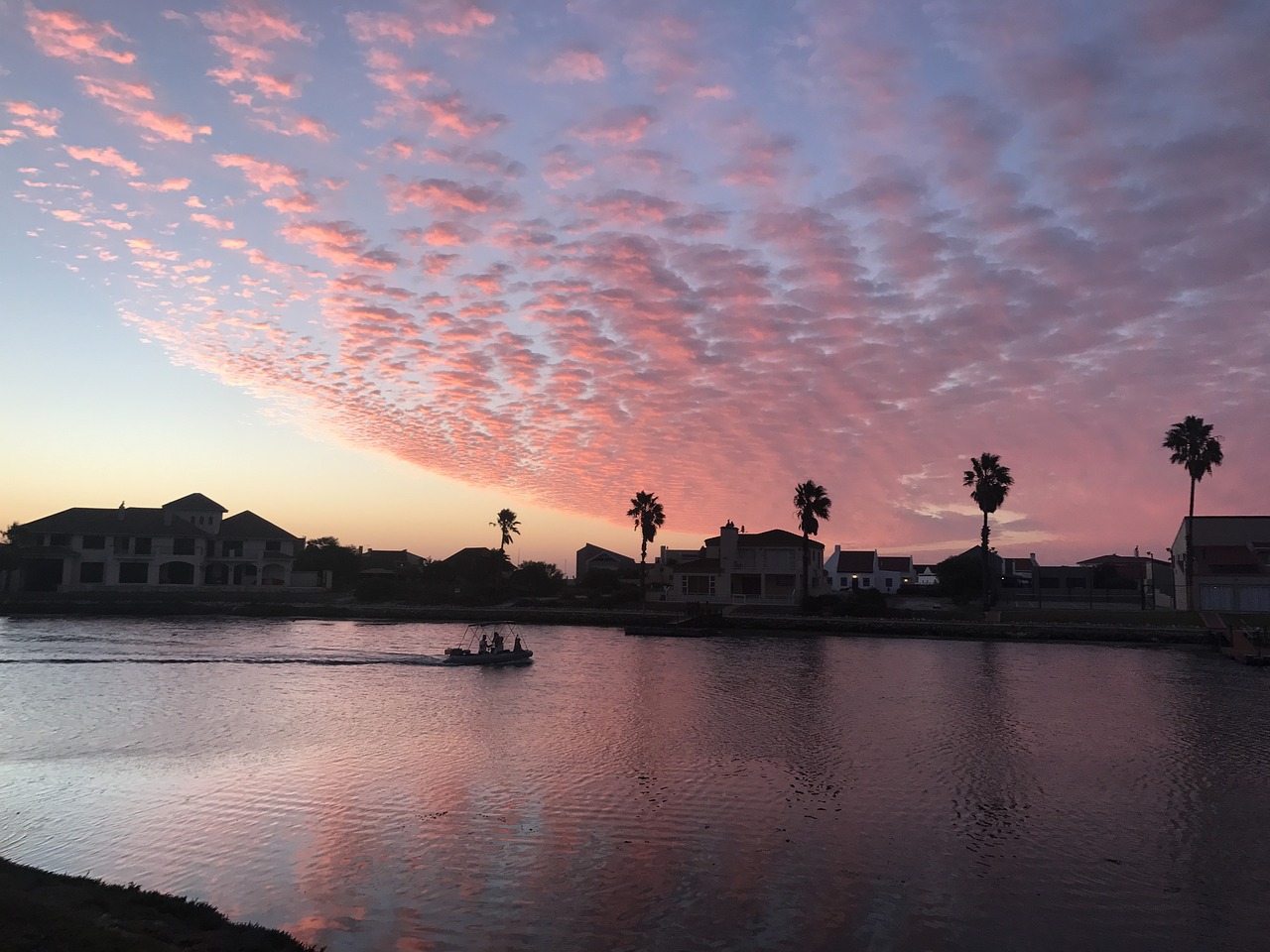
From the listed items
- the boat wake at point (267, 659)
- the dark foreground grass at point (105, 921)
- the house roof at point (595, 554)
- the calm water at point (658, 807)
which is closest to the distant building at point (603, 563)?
the house roof at point (595, 554)

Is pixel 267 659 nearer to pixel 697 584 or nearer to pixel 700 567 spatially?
pixel 700 567

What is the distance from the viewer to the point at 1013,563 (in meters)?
160

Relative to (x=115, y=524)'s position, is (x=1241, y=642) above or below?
below

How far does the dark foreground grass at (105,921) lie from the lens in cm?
1133

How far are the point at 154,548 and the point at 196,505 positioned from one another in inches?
384

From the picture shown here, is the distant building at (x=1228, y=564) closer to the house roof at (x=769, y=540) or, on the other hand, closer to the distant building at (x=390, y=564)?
the house roof at (x=769, y=540)

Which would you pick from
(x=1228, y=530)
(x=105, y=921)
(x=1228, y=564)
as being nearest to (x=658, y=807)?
(x=105, y=921)

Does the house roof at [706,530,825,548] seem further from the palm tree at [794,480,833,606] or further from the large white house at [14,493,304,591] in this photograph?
the large white house at [14,493,304,591]

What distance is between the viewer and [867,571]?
140375 mm

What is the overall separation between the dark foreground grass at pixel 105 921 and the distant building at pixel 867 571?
423 feet

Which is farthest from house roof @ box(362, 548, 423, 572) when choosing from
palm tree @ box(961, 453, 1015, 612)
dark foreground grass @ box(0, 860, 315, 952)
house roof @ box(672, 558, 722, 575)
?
dark foreground grass @ box(0, 860, 315, 952)

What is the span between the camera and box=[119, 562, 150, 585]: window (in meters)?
103

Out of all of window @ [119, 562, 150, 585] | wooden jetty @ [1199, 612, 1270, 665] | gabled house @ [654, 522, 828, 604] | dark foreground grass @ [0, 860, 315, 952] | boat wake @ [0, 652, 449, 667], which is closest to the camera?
dark foreground grass @ [0, 860, 315, 952]

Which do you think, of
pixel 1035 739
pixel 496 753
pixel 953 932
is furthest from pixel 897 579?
pixel 953 932
